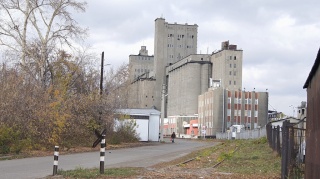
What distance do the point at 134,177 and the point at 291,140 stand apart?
4499mm

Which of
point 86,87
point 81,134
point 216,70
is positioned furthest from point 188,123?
point 81,134

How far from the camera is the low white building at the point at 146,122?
5750cm

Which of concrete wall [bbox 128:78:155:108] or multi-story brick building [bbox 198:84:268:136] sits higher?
concrete wall [bbox 128:78:155:108]

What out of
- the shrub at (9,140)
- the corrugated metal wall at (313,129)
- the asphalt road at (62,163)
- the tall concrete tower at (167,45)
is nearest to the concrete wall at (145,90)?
the tall concrete tower at (167,45)

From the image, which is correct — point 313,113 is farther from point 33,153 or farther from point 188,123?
point 188,123

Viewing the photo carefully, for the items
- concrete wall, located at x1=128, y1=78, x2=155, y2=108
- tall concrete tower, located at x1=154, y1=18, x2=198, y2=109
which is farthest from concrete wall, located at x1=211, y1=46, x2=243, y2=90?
concrete wall, located at x1=128, y1=78, x2=155, y2=108

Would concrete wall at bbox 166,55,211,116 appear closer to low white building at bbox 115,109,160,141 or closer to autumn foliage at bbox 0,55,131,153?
low white building at bbox 115,109,160,141

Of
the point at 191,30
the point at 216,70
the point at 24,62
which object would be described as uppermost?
the point at 191,30

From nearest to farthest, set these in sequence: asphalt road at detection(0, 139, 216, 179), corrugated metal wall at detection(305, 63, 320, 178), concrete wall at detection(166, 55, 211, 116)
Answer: corrugated metal wall at detection(305, 63, 320, 178) → asphalt road at detection(0, 139, 216, 179) → concrete wall at detection(166, 55, 211, 116)

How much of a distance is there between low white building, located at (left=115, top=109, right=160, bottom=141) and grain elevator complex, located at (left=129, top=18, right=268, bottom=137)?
1243 inches

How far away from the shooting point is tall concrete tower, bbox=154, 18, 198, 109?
6225 inches

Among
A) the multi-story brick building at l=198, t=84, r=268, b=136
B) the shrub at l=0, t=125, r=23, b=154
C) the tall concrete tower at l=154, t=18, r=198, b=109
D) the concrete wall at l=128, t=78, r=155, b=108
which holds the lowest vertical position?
the shrub at l=0, t=125, r=23, b=154

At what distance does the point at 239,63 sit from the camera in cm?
13425

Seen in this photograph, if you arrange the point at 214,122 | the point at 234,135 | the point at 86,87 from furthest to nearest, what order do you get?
the point at 214,122 → the point at 234,135 → the point at 86,87
